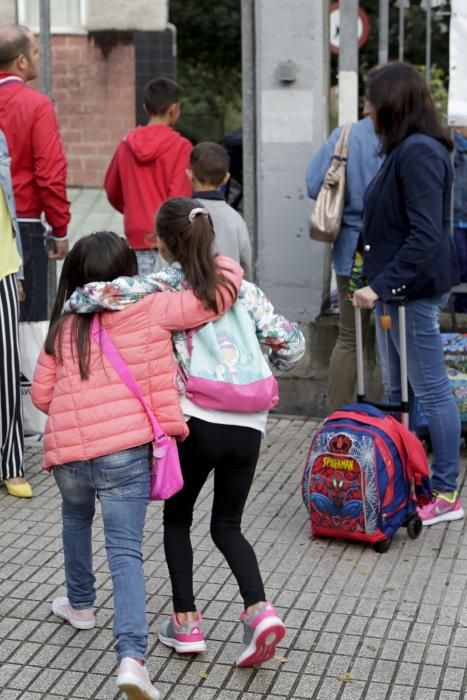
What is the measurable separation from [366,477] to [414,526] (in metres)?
0.40

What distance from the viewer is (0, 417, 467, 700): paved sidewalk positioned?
427 centimetres

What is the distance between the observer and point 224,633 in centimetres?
468

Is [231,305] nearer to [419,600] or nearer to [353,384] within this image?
[419,600]

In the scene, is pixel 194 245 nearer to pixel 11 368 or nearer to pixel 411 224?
pixel 411 224

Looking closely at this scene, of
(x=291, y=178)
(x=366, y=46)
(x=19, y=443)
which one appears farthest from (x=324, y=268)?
(x=366, y=46)

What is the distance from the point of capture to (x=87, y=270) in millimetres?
4219

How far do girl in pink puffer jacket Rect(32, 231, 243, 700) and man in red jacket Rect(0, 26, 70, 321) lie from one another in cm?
243

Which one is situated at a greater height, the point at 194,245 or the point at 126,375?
the point at 194,245

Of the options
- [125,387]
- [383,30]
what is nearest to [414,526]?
[125,387]

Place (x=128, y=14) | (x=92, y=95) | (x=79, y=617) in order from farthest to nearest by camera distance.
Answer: (x=92, y=95), (x=128, y=14), (x=79, y=617)

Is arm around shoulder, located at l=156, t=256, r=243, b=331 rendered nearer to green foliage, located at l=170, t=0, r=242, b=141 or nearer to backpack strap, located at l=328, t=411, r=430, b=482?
backpack strap, located at l=328, t=411, r=430, b=482

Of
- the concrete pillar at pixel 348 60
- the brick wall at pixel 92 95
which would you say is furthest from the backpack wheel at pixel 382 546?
the brick wall at pixel 92 95

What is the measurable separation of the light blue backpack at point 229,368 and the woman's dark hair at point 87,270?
0.32m

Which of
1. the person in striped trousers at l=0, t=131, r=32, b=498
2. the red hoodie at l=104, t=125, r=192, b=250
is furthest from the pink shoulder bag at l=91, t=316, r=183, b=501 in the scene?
the red hoodie at l=104, t=125, r=192, b=250
